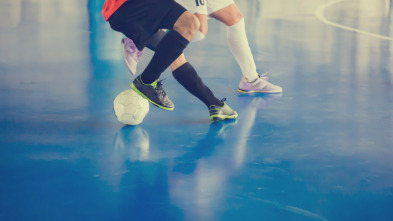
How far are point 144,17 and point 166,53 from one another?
260mm

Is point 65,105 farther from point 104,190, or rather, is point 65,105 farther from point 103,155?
point 104,190

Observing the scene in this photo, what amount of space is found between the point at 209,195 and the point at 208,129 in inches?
42.2

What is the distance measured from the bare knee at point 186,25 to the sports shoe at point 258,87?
1102mm

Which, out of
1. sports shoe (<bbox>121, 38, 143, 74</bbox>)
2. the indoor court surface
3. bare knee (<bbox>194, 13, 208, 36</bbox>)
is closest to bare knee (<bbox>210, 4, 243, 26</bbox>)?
bare knee (<bbox>194, 13, 208, 36</bbox>)

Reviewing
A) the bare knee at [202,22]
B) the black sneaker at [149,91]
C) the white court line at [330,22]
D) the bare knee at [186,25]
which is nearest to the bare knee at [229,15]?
the bare knee at [202,22]

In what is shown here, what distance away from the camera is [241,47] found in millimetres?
4734

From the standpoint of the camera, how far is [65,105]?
166 inches

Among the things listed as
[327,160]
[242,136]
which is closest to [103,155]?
[242,136]

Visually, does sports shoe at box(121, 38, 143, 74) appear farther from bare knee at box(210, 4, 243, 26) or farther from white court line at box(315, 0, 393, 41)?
white court line at box(315, 0, 393, 41)

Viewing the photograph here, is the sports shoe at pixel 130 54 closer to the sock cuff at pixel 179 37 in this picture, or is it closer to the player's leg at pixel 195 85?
the player's leg at pixel 195 85

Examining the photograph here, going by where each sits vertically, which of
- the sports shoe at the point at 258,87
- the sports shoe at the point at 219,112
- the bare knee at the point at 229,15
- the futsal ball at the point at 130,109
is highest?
the bare knee at the point at 229,15

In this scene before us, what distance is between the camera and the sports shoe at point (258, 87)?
4.77m

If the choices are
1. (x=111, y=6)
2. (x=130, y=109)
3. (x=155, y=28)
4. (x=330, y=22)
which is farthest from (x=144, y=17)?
(x=330, y=22)

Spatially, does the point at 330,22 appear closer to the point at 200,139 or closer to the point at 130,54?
the point at 130,54
